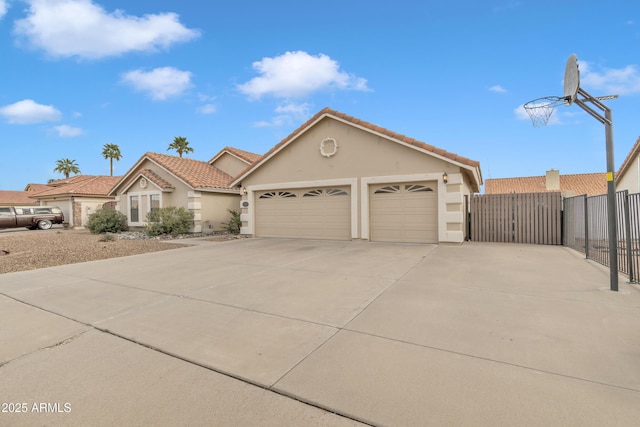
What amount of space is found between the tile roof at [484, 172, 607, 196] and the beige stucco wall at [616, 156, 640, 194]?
13229 mm

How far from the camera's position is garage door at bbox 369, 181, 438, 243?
462 inches

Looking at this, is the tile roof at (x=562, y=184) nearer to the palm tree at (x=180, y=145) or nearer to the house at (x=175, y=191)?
the house at (x=175, y=191)

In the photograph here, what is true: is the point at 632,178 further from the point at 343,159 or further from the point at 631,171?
the point at 343,159

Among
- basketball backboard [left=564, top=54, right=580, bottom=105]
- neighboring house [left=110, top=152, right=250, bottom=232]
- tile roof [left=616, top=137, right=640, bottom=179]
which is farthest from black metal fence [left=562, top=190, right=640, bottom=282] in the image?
neighboring house [left=110, top=152, right=250, bottom=232]

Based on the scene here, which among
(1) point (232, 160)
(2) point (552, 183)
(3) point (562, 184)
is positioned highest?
(1) point (232, 160)

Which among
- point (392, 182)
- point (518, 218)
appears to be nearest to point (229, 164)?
point (392, 182)

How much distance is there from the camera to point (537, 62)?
472 inches

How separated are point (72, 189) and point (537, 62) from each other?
102 feet

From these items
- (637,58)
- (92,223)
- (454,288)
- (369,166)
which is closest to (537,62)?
(637,58)

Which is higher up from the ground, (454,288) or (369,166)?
(369,166)

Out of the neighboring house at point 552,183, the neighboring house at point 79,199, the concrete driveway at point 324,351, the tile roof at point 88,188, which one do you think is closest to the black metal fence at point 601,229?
the concrete driveway at point 324,351

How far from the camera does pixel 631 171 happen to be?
15.2 meters

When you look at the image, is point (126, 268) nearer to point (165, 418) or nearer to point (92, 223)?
point (165, 418)

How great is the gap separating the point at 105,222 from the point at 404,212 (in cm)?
1729
